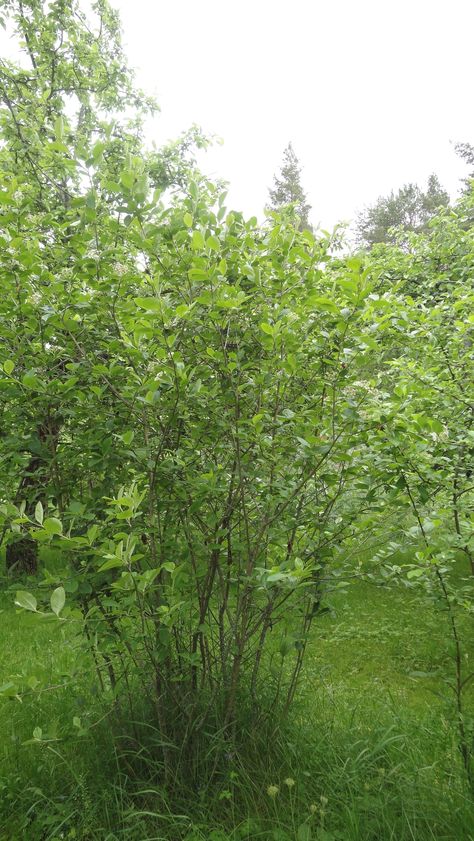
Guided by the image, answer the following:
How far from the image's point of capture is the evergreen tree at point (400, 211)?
3466 centimetres

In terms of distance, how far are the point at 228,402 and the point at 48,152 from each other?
1488 millimetres

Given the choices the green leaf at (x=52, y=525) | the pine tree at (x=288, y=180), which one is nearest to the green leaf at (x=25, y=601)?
the green leaf at (x=52, y=525)

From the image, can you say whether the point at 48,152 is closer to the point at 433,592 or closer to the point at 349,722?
the point at 433,592

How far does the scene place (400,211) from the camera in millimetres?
35250

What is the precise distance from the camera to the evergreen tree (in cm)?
3466

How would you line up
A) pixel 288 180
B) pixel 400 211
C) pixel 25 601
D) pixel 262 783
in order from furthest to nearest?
pixel 400 211 < pixel 288 180 < pixel 262 783 < pixel 25 601

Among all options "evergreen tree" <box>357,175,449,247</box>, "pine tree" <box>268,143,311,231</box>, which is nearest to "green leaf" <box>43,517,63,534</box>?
"pine tree" <box>268,143,311,231</box>

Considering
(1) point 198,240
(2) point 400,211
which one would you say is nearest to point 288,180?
(2) point 400,211

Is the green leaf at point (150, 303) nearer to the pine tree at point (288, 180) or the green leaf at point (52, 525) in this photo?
the green leaf at point (52, 525)

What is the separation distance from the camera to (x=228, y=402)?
2188mm

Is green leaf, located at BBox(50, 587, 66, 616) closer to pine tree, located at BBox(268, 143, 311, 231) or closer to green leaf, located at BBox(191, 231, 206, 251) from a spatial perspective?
green leaf, located at BBox(191, 231, 206, 251)

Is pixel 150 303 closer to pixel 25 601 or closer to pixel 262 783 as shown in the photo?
pixel 25 601

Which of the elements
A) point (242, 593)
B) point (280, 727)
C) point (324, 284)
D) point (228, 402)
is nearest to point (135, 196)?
point (228, 402)

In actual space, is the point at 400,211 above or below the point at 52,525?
above
